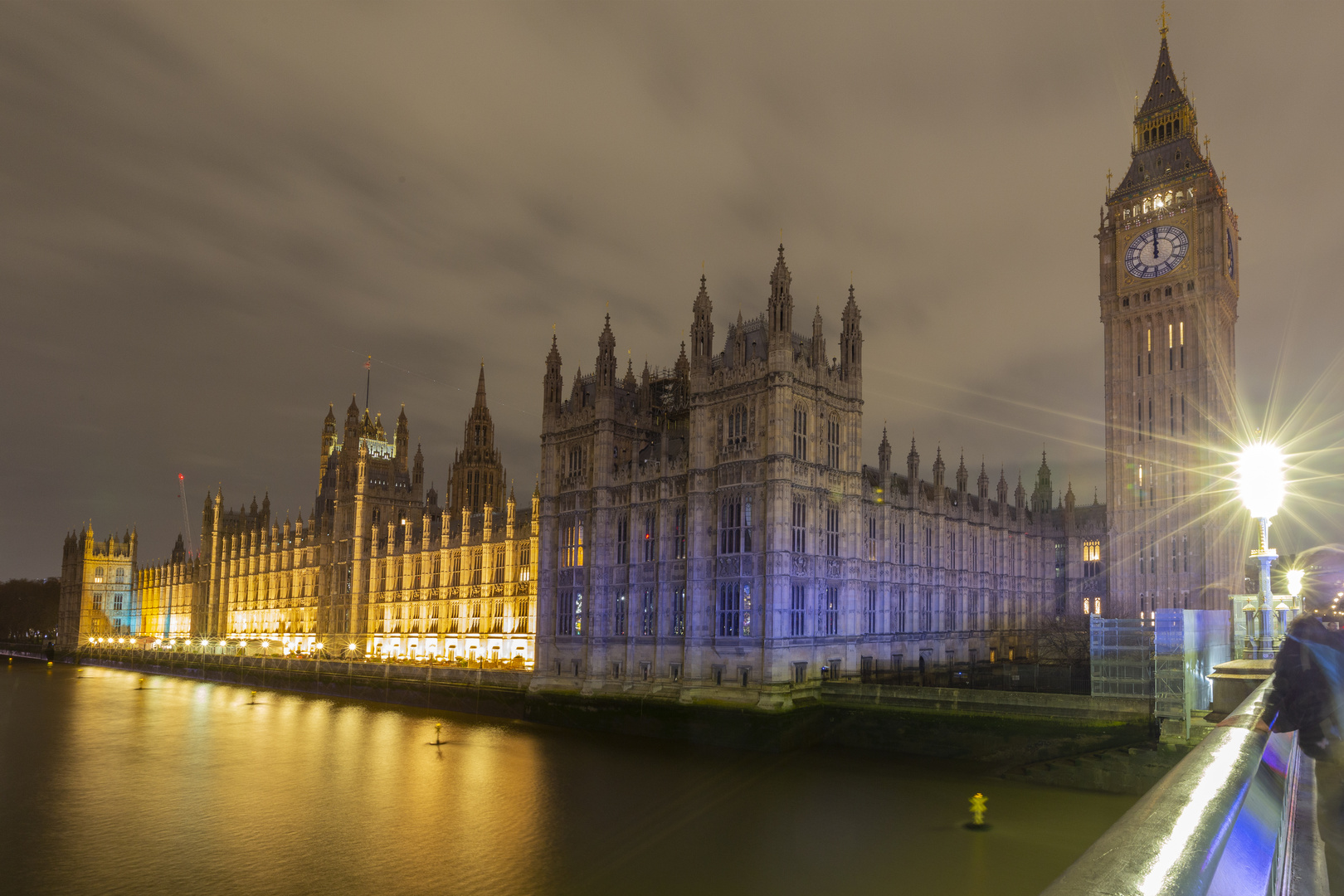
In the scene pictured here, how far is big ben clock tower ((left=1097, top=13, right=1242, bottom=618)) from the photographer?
3049 inches

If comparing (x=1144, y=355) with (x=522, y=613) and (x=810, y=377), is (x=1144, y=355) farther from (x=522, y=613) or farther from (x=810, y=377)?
(x=522, y=613)

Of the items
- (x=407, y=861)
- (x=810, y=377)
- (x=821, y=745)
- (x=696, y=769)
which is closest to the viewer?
(x=407, y=861)

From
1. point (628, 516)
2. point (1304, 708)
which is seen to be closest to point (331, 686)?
point (628, 516)

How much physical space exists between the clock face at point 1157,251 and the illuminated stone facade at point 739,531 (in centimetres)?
2716

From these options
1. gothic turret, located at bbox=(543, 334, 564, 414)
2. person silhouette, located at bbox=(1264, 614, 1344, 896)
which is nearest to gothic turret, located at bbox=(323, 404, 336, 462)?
gothic turret, located at bbox=(543, 334, 564, 414)

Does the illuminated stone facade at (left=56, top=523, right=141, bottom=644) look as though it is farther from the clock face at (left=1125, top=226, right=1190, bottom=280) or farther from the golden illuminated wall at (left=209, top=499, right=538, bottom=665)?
the clock face at (left=1125, top=226, right=1190, bottom=280)

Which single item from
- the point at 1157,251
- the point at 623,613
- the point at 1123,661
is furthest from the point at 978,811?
the point at 1157,251

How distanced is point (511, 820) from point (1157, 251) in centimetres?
7615

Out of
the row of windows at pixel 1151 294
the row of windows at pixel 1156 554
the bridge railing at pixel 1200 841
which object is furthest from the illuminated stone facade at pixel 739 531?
the bridge railing at pixel 1200 841

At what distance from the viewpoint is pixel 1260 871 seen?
3.16m

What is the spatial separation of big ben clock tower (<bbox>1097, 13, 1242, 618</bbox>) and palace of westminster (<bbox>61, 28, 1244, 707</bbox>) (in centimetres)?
22

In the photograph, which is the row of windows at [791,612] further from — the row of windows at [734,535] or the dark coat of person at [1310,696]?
the dark coat of person at [1310,696]

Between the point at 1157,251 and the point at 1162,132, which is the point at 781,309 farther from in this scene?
the point at 1162,132

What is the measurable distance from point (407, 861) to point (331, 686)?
206 feet
